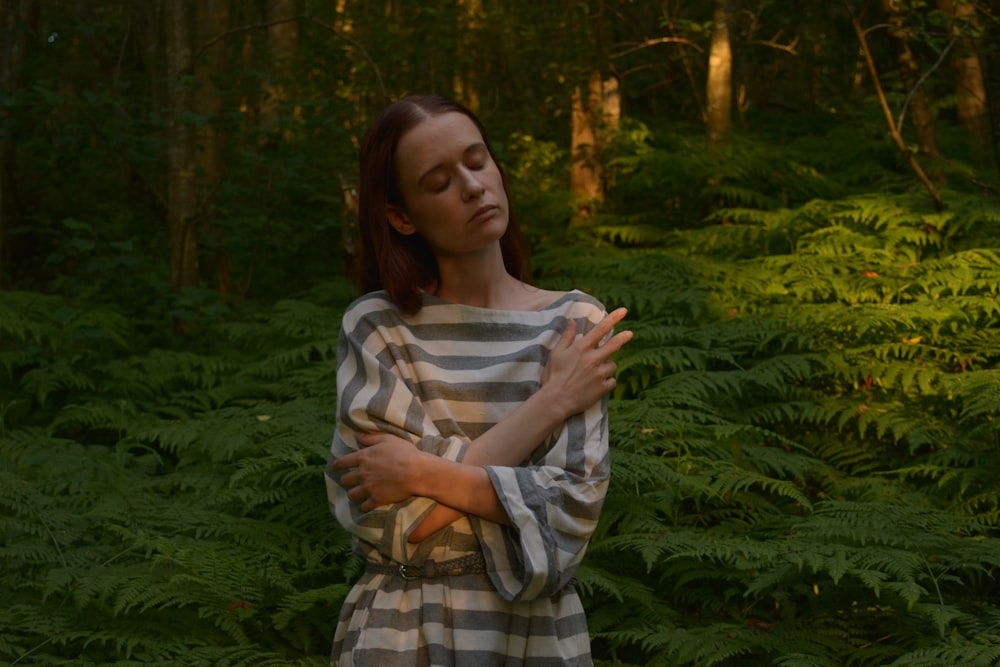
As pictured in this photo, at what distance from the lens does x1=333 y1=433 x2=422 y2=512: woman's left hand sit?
187 cm

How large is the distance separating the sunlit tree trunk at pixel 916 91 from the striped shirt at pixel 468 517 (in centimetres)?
641

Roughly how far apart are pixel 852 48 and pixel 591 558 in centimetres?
946

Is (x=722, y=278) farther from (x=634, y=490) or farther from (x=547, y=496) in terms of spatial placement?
(x=547, y=496)

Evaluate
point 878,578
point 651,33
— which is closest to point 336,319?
point 878,578

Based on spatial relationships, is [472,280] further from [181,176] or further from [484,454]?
[181,176]

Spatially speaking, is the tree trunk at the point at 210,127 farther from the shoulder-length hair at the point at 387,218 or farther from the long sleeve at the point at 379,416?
the long sleeve at the point at 379,416

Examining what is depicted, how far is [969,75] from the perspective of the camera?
27.6ft

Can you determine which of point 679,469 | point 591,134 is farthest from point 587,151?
point 679,469

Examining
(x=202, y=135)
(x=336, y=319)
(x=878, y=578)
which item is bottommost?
(x=878, y=578)

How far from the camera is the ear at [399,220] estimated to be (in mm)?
2188

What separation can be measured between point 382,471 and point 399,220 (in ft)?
1.99

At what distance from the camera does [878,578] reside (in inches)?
119

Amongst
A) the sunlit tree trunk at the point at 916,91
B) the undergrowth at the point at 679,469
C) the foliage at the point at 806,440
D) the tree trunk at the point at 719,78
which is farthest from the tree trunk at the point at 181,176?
the sunlit tree trunk at the point at 916,91

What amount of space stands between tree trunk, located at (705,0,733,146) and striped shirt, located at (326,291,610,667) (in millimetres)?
6451
